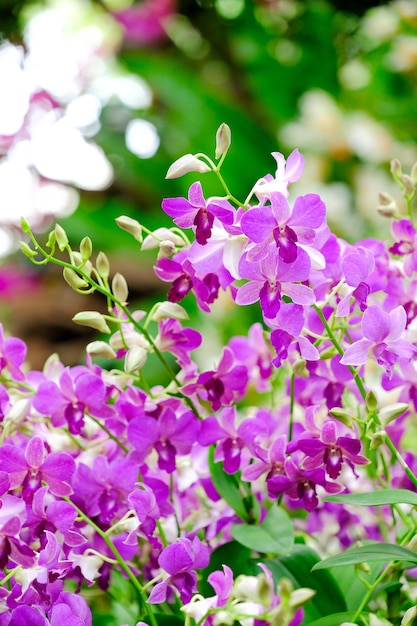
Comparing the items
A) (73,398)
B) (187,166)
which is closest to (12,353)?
(73,398)

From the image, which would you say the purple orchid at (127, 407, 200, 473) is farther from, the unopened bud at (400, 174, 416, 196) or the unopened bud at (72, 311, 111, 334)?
the unopened bud at (400, 174, 416, 196)

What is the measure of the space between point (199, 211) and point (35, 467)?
0.47 feet

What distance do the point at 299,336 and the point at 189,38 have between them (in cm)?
273

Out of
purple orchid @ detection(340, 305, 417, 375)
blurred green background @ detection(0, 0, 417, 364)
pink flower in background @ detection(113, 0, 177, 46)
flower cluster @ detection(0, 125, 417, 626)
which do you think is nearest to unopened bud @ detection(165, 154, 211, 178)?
flower cluster @ detection(0, 125, 417, 626)

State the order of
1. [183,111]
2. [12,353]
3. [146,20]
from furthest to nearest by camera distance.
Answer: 1. [146,20]
2. [183,111]
3. [12,353]

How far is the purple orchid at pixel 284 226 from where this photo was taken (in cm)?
34

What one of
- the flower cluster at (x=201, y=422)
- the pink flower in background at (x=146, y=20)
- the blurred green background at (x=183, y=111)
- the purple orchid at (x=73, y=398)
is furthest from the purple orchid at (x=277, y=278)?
the pink flower in background at (x=146, y=20)

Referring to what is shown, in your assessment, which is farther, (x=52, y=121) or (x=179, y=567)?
(x=52, y=121)

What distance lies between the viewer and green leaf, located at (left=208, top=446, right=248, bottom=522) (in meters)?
0.42

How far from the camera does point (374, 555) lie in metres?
0.34

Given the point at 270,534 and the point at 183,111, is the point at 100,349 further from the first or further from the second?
the point at 183,111

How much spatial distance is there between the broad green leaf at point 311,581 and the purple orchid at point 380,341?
0.11 m

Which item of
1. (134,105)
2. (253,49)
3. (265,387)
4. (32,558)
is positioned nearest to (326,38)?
(253,49)

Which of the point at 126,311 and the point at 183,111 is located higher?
the point at 126,311
